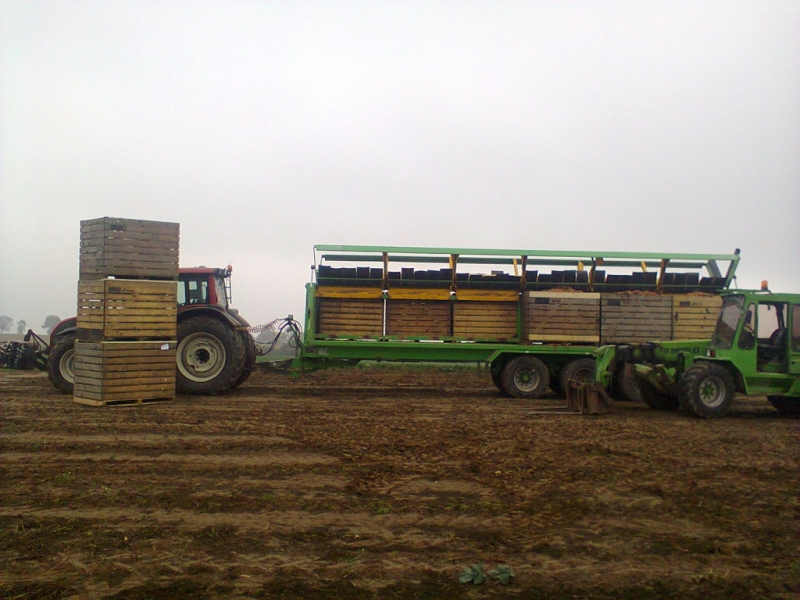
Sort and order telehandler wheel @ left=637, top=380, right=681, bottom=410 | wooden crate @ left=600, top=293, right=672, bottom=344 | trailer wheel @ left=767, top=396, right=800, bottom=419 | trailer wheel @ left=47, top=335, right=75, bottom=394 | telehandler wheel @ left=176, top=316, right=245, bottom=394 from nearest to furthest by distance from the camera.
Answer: trailer wheel @ left=767, top=396, right=800, bottom=419, telehandler wheel @ left=637, top=380, right=681, bottom=410, trailer wheel @ left=47, top=335, right=75, bottom=394, telehandler wheel @ left=176, top=316, right=245, bottom=394, wooden crate @ left=600, top=293, right=672, bottom=344

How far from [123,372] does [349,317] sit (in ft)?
14.4

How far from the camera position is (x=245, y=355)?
1234 centimetres

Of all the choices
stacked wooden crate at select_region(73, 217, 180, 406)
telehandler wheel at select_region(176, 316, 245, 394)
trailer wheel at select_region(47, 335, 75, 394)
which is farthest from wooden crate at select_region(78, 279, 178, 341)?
trailer wheel at select_region(47, 335, 75, 394)

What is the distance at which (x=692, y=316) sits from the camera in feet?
42.3

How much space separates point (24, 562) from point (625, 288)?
462 inches

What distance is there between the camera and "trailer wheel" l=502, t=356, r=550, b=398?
12703 millimetres

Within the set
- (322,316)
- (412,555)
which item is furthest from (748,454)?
(322,316)

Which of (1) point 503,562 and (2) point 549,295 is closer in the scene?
(1) point 503,562

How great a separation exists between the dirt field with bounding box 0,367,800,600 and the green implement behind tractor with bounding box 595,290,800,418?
4.05 ft

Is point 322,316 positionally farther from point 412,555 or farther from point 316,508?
point 412,555

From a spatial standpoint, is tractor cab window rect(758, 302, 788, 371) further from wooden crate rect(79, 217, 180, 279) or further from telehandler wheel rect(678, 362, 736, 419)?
wooden crate rect(79, 217, 180, 279)

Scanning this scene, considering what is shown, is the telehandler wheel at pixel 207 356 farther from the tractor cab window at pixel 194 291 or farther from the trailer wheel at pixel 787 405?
the trailer wheel at pixel 787 405

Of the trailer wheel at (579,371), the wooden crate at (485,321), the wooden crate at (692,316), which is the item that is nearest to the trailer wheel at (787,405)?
the wooden crate at (692,316)

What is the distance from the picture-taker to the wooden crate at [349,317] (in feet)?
42.1
